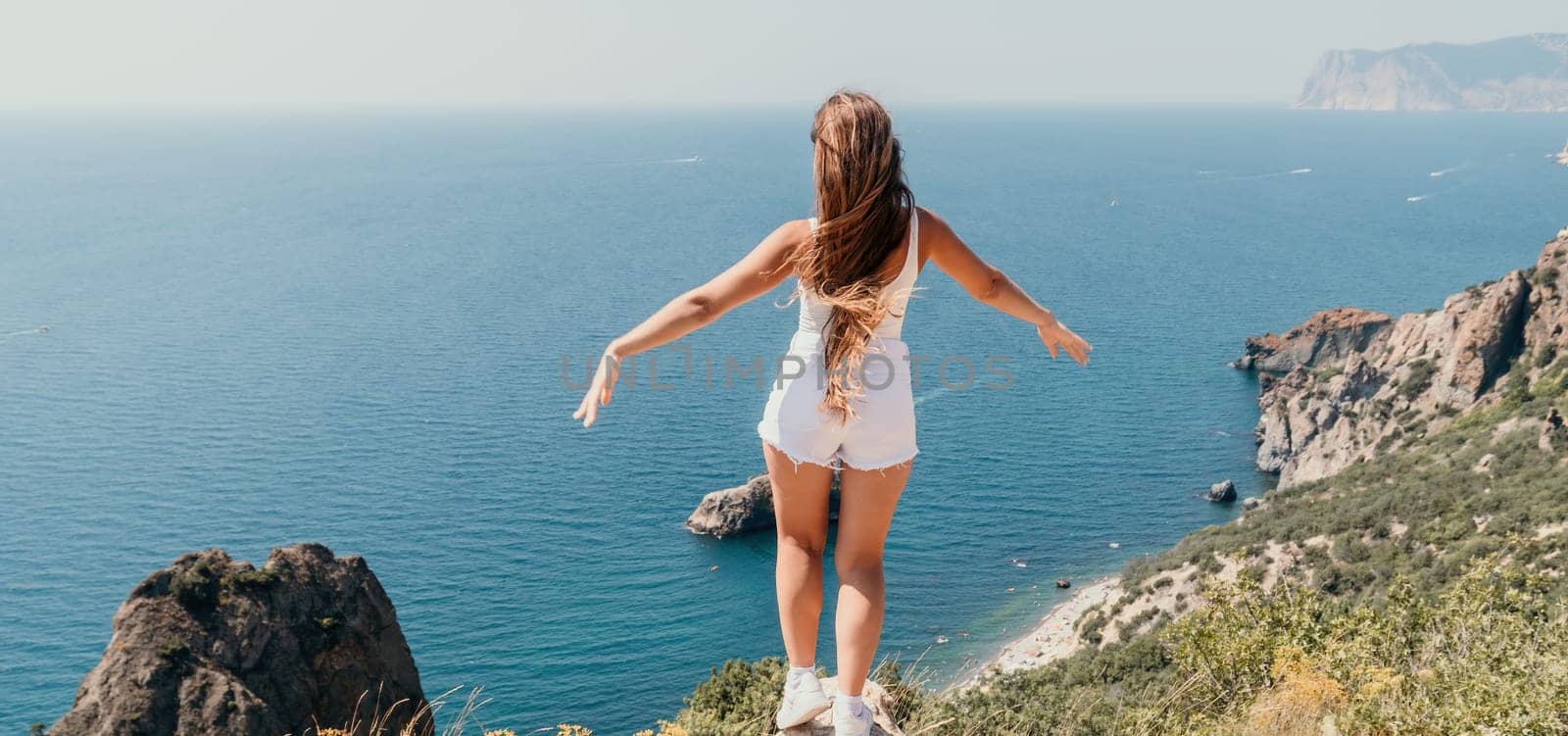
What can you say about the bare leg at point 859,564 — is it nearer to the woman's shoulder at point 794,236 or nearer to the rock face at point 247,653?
the woman's shoulder at point 794,236

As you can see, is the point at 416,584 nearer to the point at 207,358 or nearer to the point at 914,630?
the point at 914,630

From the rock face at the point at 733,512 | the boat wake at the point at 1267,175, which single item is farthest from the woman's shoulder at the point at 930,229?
the boat wake at the point at 1267,175

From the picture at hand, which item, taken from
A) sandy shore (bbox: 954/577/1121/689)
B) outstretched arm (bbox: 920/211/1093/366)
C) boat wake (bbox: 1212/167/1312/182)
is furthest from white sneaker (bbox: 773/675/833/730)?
boat wake (bbox: 1212/167/1312/182)

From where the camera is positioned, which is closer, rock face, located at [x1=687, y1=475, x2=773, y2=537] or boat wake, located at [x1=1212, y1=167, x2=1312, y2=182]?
rock face, located at [x1=687, y1=475, x2=773, y2=537]

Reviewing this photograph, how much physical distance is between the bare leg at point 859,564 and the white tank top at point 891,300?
613 millimetres

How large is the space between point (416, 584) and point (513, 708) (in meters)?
11.2

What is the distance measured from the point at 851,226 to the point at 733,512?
158 feet

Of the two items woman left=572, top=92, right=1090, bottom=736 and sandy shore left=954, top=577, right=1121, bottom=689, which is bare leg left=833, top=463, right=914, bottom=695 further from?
sandy shore left=954, top=577, right=1121, bottom=689

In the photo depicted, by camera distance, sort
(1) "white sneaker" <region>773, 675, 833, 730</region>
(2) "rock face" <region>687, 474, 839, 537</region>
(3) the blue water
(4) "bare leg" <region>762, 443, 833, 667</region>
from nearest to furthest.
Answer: (4) "bare leg" <region>762, 443, 833, 667</region> < (1) "white sneaker" <region>773, 675, 833, 730</region> < (3) the blue water < (2) "rock face" <region>687, 474, 839, 537</region>

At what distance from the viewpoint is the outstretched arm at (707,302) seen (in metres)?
4.00

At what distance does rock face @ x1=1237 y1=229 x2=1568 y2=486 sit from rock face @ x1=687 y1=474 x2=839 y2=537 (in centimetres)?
2810

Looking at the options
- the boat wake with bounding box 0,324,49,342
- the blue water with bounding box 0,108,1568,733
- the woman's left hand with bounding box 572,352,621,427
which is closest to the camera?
the woman's left hand with bounding box 572,352,621,427

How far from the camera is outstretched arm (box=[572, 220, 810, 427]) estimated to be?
3998 mm

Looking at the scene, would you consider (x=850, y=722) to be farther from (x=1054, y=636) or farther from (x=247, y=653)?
(x=1054, y=636)
